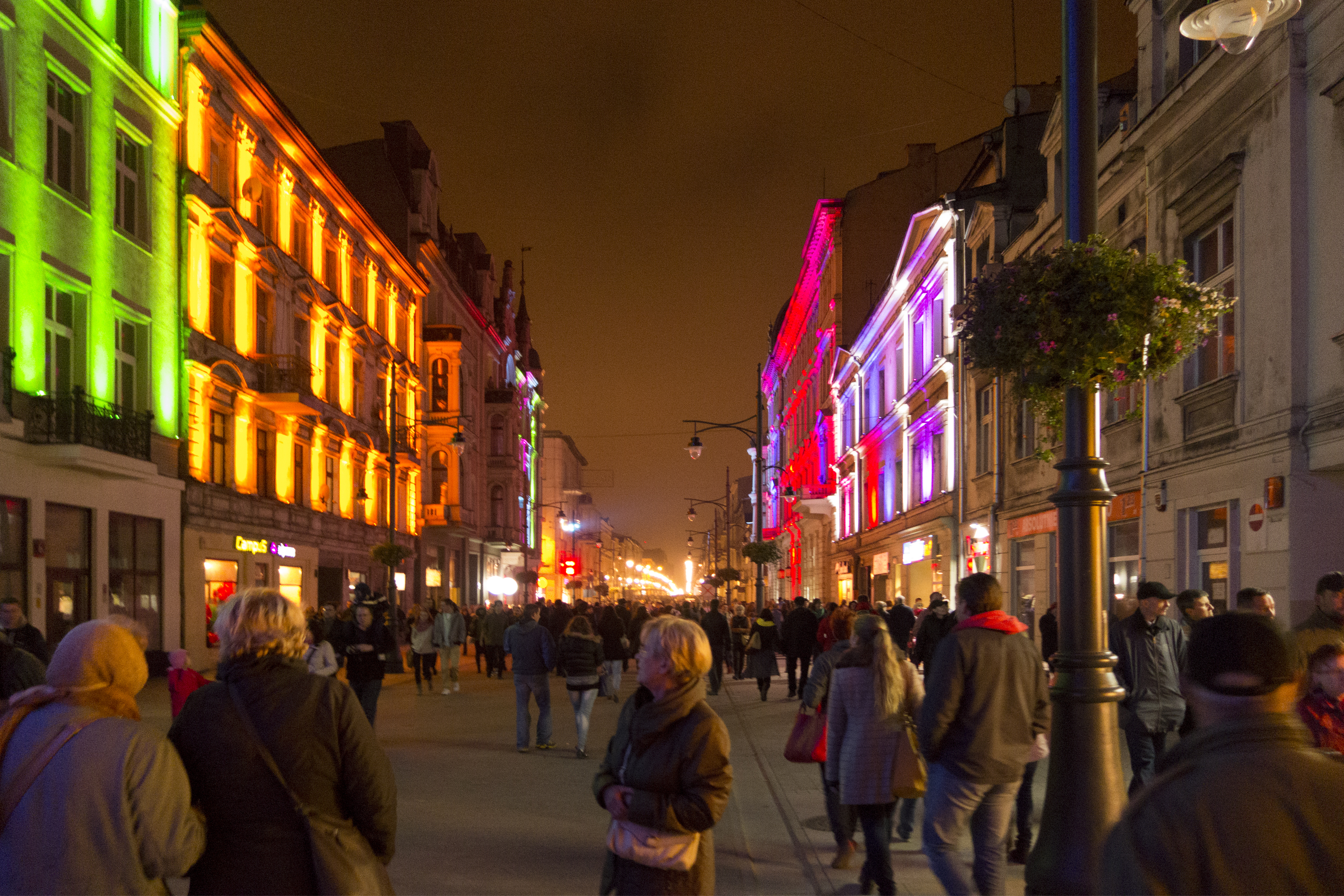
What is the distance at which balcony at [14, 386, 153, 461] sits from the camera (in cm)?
2025

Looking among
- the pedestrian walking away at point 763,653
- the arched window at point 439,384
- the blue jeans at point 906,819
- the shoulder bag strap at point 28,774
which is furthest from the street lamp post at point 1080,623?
the arched window at point 439,384

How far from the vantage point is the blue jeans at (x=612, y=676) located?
67.4 feet

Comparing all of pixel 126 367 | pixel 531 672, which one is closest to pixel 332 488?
pixel 126 367

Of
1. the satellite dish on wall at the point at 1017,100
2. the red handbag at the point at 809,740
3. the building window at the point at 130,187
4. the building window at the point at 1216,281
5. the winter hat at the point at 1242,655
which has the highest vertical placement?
the satellite dish on wall at the point at 1017,100

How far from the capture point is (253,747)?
12.3 feet

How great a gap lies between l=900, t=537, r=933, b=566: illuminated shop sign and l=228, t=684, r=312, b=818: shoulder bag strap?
28035 mm

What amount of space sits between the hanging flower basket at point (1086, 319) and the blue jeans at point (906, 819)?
118 inches

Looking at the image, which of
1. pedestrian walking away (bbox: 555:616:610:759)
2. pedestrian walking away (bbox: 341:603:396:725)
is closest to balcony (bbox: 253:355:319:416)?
pedestrian walking away (bbox: 341:603:396:725)

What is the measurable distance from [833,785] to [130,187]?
70.0ft

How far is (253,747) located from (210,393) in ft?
83.8

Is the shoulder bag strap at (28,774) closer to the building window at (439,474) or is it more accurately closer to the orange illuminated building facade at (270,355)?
the orange illuminated building facade at (270,355)

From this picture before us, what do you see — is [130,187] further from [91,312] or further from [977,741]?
[977,741]

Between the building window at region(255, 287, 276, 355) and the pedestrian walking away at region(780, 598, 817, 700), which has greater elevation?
the building window at region(255, 287, 276, 355)

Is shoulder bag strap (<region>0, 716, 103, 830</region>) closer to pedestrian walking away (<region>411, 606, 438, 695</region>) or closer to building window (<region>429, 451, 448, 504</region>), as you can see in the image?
pedestrian walking away (<region>411, 606, 438, 695</region>)
